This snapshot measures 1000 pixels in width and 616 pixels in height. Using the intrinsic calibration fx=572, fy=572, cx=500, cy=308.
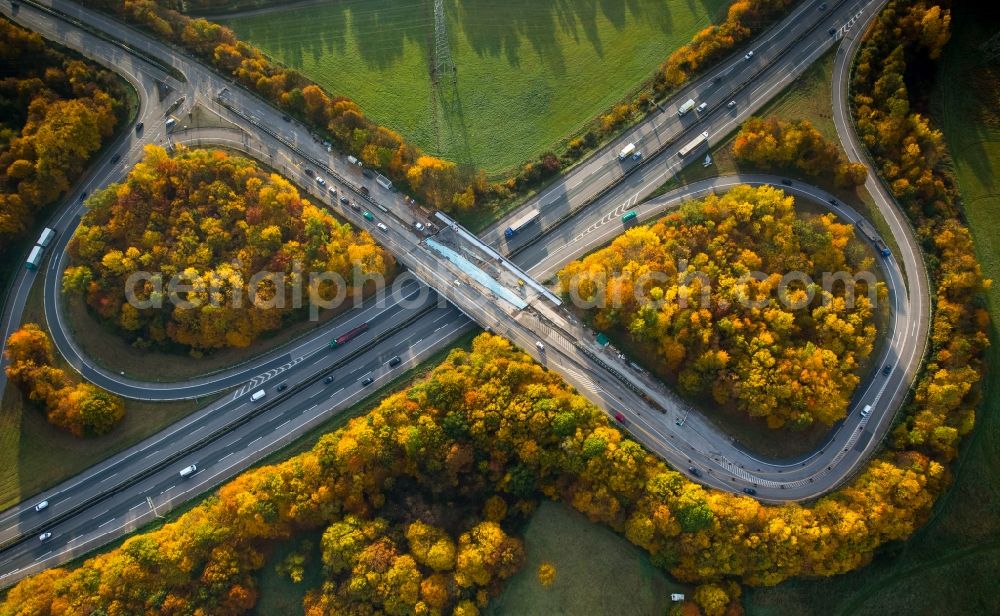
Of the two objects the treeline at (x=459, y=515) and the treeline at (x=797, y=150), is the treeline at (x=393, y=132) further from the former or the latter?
the treeline at (x=459, y=515)

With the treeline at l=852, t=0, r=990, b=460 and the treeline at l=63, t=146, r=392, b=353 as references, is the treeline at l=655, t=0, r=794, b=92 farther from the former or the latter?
the treeline at l=63, t=146, r=392, b=353

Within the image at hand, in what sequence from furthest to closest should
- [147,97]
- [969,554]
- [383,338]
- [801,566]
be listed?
[147,97], [383,338], [969,554], [801,566]

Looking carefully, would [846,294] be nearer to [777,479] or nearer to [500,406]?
[777,479]

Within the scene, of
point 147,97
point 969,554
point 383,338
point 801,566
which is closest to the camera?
point 801,566

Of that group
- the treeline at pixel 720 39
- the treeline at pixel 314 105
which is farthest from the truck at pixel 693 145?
the treeline at pixel 314 105

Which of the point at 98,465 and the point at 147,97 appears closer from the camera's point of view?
the point at 98,465

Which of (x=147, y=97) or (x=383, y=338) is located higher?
(x=147, y=97)

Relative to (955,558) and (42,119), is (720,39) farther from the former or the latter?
(42,119)

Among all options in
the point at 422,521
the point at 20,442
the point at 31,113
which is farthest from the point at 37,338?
the point at 422,521
